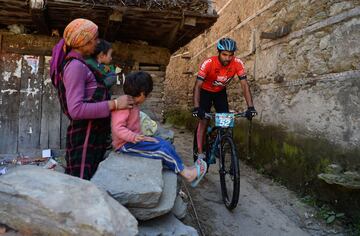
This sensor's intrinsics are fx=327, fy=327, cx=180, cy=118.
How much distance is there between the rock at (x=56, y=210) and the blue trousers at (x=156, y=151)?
3.04 ft

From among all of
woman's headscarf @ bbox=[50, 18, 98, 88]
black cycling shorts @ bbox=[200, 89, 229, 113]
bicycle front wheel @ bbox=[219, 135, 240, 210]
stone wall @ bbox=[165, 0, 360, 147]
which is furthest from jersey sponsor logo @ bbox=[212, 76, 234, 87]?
woman's headscarf @ bbox=[50, 18, 98, 88]

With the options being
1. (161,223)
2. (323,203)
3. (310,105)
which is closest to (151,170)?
(161,223)

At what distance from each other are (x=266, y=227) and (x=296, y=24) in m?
3.17

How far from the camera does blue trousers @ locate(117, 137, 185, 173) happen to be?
105 inches

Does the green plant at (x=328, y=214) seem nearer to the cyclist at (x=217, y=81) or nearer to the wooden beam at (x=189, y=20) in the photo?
the cyclist at (x=217, y=81)

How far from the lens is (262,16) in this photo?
250 inches

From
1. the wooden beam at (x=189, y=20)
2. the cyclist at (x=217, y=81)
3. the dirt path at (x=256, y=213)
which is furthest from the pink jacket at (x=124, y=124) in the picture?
the wooden beam at (x=189, y=20)

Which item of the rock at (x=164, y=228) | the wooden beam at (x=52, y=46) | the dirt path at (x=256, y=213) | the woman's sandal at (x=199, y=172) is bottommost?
the dirt path at (x=256, y=213)

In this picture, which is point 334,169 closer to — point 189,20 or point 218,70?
point 218,70

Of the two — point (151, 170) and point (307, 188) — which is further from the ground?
point (151, 170)

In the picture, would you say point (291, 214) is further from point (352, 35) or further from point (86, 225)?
point (86, 225)

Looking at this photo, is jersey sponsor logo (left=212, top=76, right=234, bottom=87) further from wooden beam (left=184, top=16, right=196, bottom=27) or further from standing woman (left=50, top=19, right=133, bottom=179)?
standing woman (left=50, top=19, right=133, bottom=179)

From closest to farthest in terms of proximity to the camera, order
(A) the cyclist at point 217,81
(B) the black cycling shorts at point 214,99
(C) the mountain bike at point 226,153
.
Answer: (C) the mountain bike at point 226,153 → (A) the cyclist at point 217,81 → (B) the black cycling shorts at point 214,99

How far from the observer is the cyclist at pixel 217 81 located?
13.1 feet
